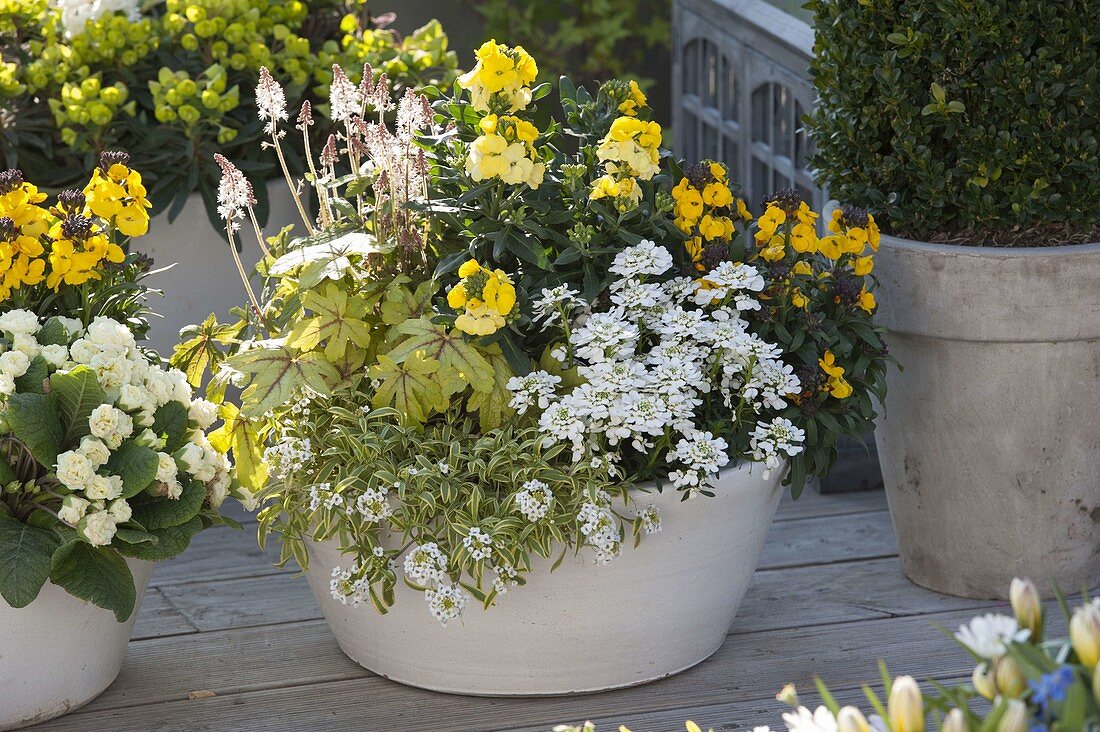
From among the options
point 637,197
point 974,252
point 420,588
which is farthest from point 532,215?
point 974,252

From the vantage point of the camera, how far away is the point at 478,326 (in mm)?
1770

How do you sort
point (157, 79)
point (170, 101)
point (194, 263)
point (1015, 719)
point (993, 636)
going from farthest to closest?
point (157, 79), point (194, 263), point (170, 101), point (993, 636), point (1015, 719)

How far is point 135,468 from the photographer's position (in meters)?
1.76

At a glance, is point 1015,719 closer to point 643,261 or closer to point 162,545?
point 643,261

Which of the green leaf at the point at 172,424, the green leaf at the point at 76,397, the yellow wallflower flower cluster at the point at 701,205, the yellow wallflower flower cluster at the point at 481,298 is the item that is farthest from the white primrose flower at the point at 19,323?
the yellow wallflower flower cluster at the point at 701,205

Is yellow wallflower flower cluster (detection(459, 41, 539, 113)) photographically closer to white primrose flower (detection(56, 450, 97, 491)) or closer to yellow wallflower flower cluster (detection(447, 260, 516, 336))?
yellow wallflower flower cluster (detection(447, 260, 516, 336))

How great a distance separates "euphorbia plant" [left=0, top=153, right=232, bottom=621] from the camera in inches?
68.2

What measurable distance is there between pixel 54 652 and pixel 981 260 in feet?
5.01

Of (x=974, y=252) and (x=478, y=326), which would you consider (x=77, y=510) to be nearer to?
(x=478, y=326)

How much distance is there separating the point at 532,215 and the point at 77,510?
2.51ft

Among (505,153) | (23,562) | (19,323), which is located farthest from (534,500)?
(19,323)

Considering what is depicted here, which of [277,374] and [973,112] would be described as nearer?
[277,374]

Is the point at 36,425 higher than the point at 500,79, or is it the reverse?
the point at 500,79

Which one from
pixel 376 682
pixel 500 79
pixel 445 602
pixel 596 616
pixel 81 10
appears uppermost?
pixel 500 79
